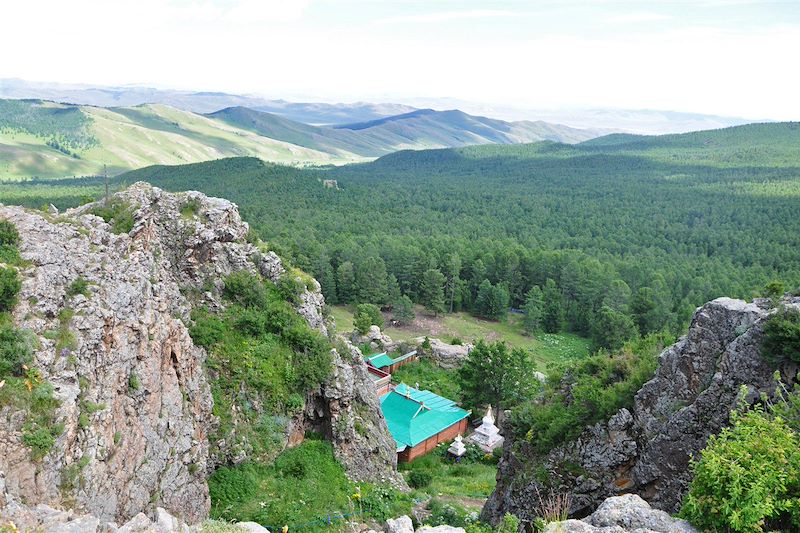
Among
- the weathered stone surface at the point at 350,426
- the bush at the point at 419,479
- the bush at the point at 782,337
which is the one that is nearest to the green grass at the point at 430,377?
the bush at the point at 419,479

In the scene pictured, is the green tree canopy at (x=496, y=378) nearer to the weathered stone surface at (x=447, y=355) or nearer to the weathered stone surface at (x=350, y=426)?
the weathered stone surface at (x=447, y=355)

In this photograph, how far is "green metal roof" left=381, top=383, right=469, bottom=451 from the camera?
1462 inches

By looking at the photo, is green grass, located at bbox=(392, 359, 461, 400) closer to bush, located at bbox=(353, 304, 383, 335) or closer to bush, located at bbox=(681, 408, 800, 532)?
bush, located at bbox=(353, 304, 383, 335)

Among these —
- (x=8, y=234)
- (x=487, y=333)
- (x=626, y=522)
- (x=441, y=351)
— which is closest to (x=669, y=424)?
(x=626, y=522)

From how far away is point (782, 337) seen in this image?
1538 centimetres

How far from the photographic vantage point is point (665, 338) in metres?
28.9

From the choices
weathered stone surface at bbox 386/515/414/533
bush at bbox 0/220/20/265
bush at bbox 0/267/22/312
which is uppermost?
bush at bbox 0/220/20/265

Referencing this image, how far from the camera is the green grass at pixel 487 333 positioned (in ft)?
218

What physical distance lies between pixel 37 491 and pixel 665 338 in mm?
28199

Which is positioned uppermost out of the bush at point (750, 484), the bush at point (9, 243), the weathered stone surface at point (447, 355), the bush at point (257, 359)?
the bush at point (9, 243)

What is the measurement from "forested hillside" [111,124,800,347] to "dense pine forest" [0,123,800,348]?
31 centimetres

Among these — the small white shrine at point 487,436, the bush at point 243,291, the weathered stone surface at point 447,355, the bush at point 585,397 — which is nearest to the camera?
the bush at point 585,397

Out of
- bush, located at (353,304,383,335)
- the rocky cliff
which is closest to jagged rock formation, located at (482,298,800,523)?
the rocky cliff

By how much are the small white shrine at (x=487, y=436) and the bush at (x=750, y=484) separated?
1077 inches
